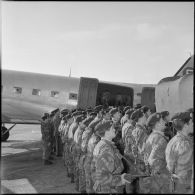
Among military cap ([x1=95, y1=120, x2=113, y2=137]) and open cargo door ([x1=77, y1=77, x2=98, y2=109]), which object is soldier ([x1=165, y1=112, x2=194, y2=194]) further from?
open cargo door ([x1=77, y1=77, x2=98, y2=109])

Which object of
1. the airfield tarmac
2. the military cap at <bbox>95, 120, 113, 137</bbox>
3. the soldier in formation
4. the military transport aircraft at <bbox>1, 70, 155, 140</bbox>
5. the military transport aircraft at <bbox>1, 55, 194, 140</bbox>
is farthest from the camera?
the military transport aircraft at <bbox>1, 70, 155, 140</bbox>

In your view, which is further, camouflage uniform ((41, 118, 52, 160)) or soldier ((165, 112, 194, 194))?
camouflage uniform ((41, 118, 52, 160))

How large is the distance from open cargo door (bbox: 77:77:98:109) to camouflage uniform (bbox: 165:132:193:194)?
33.8 feet

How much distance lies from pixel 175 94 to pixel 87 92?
7.78 metres

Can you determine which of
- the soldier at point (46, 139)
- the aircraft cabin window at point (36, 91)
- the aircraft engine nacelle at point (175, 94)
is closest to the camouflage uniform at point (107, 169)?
the aircraft engine nacelle at point (175, 94)

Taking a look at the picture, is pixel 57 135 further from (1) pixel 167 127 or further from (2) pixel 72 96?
(1) pixel 167 127

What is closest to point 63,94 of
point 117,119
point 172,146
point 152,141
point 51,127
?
point 51,127

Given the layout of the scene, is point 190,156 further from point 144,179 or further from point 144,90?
point 144,90

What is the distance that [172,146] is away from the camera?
15.5 ft

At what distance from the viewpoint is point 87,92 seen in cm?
1489

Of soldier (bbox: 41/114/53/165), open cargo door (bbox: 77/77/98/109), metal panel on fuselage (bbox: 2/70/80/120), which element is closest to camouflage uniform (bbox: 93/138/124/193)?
soldier (bbox: 41/114/53/165)


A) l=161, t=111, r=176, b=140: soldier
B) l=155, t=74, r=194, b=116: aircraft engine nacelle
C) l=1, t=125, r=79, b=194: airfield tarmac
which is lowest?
l=1, t=125, r=79, b=194: airfield tarmac

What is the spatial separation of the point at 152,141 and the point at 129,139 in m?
2.29

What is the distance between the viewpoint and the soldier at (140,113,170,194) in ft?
12.4
